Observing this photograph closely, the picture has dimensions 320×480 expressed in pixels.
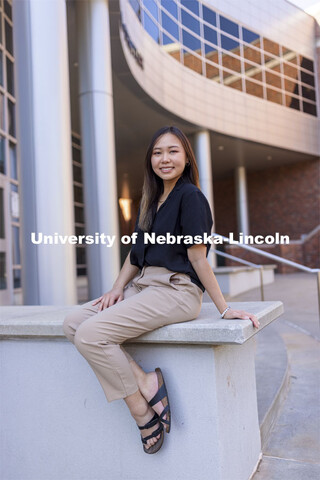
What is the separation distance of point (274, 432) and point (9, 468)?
1608 millimetres

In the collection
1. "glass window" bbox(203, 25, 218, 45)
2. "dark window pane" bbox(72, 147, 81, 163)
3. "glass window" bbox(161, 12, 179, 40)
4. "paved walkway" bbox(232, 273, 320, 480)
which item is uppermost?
"glass window" bbox(203, 25, 218, 45)

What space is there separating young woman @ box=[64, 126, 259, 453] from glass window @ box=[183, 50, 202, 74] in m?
13.1

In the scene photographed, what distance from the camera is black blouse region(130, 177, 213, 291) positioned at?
74.5 inches

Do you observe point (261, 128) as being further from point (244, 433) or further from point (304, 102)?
point (244, 433)

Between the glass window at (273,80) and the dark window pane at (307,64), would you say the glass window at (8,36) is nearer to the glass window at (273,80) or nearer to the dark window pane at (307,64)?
the glass window at (273,80)

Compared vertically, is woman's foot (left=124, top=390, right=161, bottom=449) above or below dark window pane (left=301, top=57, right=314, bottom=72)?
below

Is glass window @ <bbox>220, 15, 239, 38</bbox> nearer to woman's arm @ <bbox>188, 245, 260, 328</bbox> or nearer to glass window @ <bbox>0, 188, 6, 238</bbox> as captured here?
glass window @ <bbox>0, 188, 6, 238</bbox>

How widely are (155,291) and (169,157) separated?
0.66 metres

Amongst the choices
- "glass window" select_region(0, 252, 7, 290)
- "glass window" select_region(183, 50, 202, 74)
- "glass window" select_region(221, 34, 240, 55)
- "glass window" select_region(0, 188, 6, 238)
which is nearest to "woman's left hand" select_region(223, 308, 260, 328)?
"glass window" select_region(0, 252, 7, 290)

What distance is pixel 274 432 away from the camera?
2670 millimetres

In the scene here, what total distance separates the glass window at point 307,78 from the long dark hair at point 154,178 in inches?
752

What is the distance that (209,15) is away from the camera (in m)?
15.0

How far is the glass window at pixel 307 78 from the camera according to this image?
18828 mm

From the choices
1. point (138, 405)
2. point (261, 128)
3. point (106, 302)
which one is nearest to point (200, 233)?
point (106, 302)
